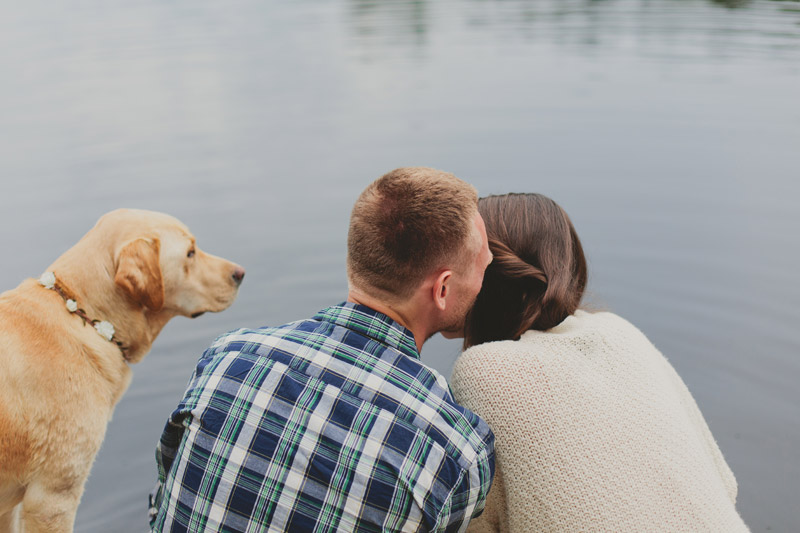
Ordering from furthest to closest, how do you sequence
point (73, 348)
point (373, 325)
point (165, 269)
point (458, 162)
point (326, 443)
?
point (458, 162)
point (165, 269)
point (73, 348)
point (373, 325)
point (326, 443)

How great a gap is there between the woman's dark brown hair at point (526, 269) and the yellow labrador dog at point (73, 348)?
4.75ft

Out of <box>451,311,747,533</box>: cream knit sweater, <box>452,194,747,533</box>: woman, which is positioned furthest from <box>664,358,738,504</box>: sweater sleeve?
<box>451,311,747,533</box>: cream knit sweater

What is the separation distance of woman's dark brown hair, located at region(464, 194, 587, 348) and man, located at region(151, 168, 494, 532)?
482 millimetres

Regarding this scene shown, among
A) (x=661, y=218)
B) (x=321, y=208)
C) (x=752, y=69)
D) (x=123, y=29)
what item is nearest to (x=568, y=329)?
(x=661, y=218)

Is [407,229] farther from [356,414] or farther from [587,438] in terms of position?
[587,438]

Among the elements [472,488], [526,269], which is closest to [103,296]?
[526,269]

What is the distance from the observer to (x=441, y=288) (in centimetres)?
225

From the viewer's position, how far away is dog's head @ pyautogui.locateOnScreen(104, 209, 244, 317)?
318 centimetres

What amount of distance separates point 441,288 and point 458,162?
242 inches

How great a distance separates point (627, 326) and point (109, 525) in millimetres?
2803

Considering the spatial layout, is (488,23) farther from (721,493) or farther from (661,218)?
(721,493)

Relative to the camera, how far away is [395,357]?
6.88 ft

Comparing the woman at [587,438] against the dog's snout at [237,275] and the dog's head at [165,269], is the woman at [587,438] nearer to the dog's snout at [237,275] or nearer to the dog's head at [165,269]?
the dog's head at [165,269]

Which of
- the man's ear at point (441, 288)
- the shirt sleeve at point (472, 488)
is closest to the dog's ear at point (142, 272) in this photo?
the man's ear at point (441, 288)
